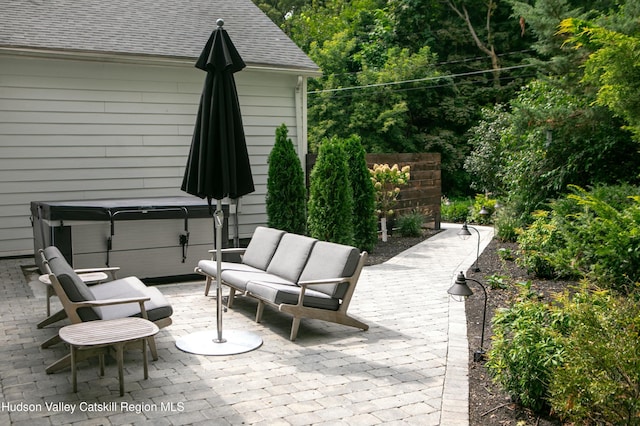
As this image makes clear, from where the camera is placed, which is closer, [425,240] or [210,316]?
[210,316]

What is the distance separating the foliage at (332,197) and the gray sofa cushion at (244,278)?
336cm

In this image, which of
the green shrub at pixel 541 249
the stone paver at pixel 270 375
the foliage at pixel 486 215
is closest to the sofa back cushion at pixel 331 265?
the stone paver at pixel 270 375

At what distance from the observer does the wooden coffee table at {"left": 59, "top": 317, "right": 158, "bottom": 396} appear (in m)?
4.59

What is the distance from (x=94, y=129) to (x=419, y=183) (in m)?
7.81

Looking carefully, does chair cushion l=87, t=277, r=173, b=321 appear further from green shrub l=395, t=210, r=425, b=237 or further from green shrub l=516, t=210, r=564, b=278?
green shrub l=395, t=210, r=425, b=237

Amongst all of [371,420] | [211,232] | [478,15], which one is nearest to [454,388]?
[371,420]

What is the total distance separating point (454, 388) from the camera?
4.89 metres

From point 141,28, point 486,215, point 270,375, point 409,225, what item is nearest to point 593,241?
point 270,375

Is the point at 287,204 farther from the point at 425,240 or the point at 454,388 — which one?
the point at 454,388

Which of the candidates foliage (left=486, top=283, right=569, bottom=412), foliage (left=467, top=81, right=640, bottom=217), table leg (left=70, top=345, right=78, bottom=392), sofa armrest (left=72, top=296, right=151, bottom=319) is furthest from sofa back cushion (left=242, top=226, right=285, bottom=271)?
foliage (left=467, top=81, right=640, bottom=217)

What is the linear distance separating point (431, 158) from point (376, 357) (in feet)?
34.2

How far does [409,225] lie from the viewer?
563 inches

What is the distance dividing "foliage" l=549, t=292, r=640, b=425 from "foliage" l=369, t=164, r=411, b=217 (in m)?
8.88

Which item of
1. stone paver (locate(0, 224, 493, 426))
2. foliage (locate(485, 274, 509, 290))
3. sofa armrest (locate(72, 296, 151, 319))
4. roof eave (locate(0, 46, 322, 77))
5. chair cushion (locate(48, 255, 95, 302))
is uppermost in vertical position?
roof eave (locate(0, 46, 322, 77))
